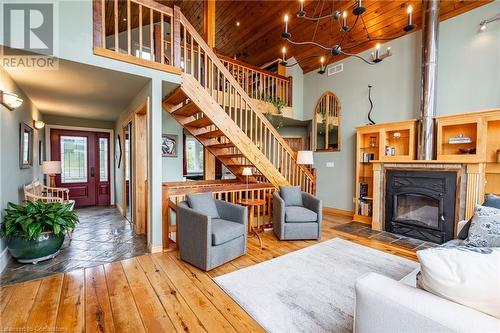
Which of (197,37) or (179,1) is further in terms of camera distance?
(179,1)

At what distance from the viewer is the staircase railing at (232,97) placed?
11.5 ft

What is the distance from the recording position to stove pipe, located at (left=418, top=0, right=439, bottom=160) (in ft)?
12.4

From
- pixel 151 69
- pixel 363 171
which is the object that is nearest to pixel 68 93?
pixel 151 69

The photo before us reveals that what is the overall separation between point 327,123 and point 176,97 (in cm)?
380

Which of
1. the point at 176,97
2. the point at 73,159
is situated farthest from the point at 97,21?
the point at 73,159

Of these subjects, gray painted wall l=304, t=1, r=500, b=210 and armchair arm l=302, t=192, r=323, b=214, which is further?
armchair arm l=302, t=192, r=323, b=214

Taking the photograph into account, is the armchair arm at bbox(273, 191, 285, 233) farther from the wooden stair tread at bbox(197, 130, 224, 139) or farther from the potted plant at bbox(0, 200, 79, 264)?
the potted plant at bbox(0, 200, 79, 264)

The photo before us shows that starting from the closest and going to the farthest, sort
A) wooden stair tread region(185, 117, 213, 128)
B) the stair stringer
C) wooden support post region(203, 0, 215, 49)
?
1. the stair stringer
2. wooden stair tread region(185, 117, 213, 128)
3. wooden support post region(203, 0, 215, 49)

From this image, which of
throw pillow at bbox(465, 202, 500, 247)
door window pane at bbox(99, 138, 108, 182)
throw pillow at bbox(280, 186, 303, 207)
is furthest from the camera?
door window pane at bbox(99, 138, 108, 182)

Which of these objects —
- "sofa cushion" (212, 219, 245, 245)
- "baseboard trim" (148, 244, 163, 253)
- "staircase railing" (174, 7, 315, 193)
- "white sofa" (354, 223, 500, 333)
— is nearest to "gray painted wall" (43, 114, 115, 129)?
"staircase railing" (174, 7, 315, 193)

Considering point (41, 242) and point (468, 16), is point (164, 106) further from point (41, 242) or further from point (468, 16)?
point (468, 16)

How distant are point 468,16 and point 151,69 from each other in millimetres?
5014

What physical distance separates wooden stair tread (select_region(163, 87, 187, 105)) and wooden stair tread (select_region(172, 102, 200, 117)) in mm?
134

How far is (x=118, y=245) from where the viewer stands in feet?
11.3
